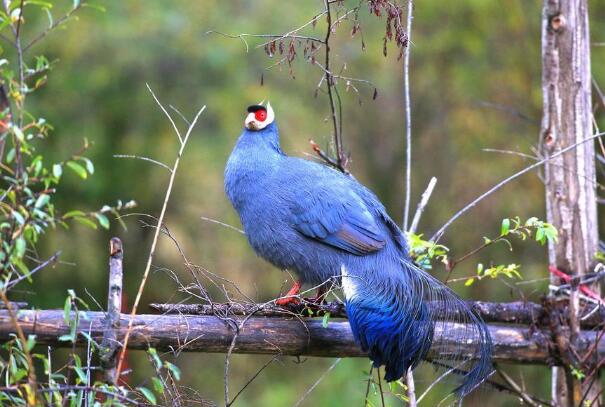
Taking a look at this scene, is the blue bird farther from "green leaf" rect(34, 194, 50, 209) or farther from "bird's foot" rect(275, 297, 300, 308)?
"green leaf" rect(34, 194, 50, 209)

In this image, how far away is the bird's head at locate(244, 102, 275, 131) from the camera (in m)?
4.60

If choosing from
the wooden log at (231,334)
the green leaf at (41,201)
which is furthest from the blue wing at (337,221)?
the green leaf at (41,201)

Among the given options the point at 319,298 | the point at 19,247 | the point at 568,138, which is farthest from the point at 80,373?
the point at 568,138

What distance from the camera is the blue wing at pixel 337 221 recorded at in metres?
4.23

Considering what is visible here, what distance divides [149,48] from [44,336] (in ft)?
17.0

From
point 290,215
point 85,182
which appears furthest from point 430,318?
point 85,182

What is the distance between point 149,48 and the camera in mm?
8289

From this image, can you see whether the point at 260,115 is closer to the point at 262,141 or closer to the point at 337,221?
the point at 262,141

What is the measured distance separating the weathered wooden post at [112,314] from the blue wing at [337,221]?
1.49 metres

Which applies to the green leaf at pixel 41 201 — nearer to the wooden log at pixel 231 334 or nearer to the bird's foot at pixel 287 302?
the wooden log at pixel 231 334

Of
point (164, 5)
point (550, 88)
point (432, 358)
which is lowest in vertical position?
point (432, 358)

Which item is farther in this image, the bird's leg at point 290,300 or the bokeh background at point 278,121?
the bokeh background at point 278,121

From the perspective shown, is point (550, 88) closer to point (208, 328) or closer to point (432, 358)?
point (432, 358)

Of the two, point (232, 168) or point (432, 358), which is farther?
point (232, 168)
